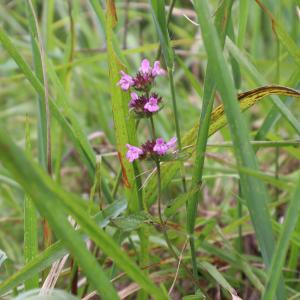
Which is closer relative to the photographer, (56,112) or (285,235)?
(285,235)

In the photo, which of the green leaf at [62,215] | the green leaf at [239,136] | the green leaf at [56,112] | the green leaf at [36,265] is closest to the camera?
the green leaf at [62,215]

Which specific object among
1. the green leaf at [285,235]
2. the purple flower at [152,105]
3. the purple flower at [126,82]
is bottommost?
the green leaf at [285,235]

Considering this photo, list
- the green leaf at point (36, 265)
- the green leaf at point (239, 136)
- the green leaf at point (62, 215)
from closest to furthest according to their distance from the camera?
the green leaf at point (62, 215)
the green leaf at point (239, 136)
the green leaf at point (36, 265)

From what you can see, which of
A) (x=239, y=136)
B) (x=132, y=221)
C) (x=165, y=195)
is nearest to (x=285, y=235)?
(x=239, y=136)

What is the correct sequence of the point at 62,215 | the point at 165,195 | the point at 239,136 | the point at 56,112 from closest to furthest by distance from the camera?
the point at 62,215
the point at 239,136
the point at 56,112
the point at 165,195

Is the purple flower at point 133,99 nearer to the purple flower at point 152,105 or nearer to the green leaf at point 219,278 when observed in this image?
the purple flower at point 152,105

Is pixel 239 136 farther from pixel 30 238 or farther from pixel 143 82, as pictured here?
pixel 30 238

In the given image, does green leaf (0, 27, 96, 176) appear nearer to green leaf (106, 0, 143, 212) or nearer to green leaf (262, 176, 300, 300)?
green leaf (106, 0, 143, 212)

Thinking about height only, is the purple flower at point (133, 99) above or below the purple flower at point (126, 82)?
below

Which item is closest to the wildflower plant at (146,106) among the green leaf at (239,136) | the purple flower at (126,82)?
the purple flower at (126,82)

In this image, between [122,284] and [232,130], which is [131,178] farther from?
[122,284]
